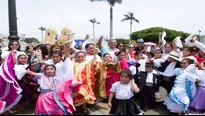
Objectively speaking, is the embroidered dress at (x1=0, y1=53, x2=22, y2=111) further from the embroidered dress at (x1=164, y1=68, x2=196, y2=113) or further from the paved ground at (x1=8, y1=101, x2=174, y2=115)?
the embroidered dress at (x1=164, y1=68, x2=196, y2=113)

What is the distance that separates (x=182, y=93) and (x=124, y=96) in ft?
3.79

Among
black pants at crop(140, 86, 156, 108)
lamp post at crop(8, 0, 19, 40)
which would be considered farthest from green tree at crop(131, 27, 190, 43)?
black pants at crop(140, 86, 156, 108)

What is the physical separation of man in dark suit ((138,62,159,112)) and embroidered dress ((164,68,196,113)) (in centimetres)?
51

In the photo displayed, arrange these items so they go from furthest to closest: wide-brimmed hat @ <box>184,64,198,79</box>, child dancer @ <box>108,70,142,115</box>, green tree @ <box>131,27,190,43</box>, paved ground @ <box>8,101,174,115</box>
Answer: green tree @ <box>131,27,190,43</box>
paved ground @ <box>8,101,174,115</box>
wide-brimmed hat @ <box>184,64,198,79</box>
child dancer @ <box>108,70,142,115</box>

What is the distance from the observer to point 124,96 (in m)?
3.77

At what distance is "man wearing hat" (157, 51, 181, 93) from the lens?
447 centimetres

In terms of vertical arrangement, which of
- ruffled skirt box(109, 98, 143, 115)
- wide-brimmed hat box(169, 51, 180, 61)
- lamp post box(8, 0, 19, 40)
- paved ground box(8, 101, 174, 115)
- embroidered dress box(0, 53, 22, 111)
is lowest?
paved ground box(8, 101, 174, 115)

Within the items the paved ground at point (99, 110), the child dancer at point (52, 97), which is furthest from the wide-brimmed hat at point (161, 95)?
the child dancer at point (52, 97)

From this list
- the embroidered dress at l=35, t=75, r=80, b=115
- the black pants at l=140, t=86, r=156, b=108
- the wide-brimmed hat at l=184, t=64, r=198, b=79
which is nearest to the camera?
the embroidered dress at l=35, t=75, r=80, b=115

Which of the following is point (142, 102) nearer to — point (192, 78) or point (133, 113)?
point (133, 113)

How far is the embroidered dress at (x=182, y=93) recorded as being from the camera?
3.93m

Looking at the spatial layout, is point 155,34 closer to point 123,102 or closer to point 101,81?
point 101,81

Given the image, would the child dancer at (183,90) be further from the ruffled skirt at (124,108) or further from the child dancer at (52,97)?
the child dancer at (52,97)

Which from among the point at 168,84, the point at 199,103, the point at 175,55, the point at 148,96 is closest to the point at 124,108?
the point at 148,96
